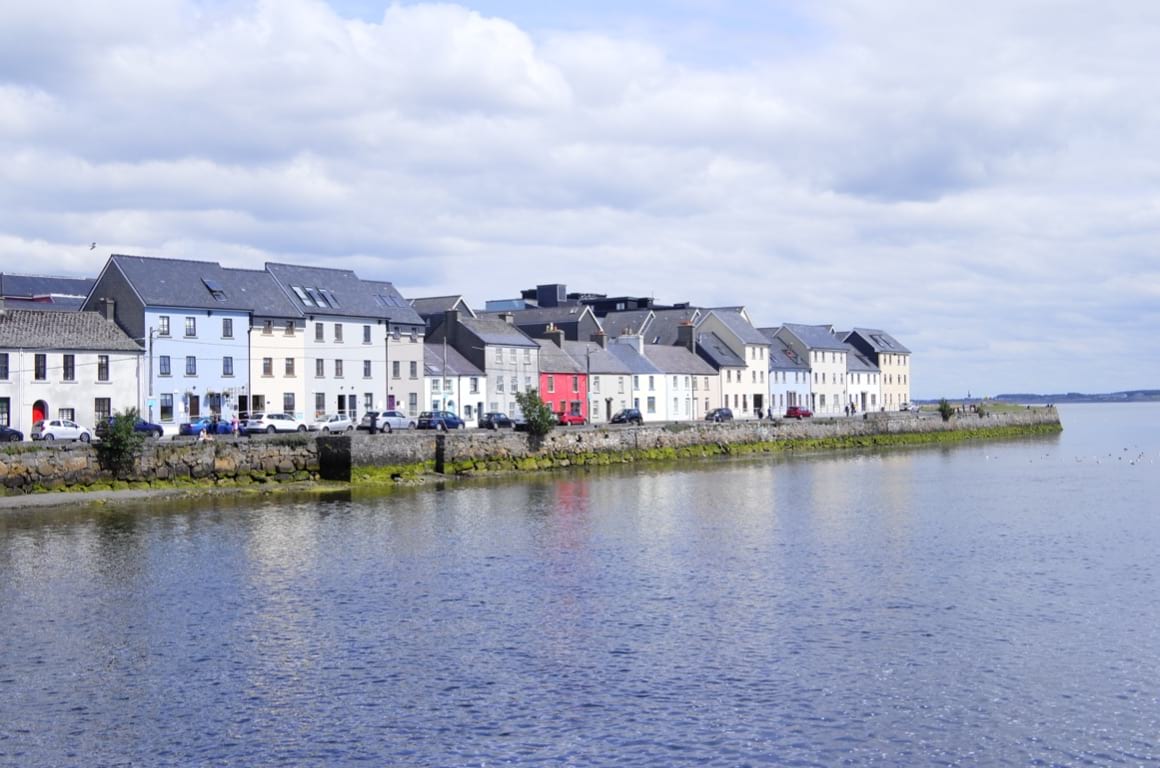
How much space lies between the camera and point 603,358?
114 metres

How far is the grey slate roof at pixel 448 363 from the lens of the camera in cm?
9681

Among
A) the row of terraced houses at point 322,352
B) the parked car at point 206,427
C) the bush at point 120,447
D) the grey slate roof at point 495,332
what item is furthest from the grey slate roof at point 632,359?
the bush at point 120,447

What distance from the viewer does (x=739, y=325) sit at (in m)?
137

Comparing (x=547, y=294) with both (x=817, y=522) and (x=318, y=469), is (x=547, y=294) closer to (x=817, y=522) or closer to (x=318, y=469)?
(x=318, y=469)

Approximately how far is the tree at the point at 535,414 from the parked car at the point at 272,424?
1498cm

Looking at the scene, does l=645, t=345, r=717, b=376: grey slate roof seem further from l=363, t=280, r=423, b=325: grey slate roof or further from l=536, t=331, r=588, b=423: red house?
l=363, t=280, r=423, b=325: grey slate roof

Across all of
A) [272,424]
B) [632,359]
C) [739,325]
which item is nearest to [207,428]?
[272,424]

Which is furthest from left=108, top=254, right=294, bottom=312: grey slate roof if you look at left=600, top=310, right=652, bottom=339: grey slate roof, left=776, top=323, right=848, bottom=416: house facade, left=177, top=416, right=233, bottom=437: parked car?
left=776, top=323, right=848, bottom=416: house facade

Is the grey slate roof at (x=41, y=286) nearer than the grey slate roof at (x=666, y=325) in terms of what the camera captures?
Yes

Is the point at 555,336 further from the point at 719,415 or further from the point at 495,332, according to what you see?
the point at 719,415

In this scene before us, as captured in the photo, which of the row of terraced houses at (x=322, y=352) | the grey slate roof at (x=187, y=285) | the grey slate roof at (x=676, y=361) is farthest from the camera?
the grey slate roof at (x=676, y=361)

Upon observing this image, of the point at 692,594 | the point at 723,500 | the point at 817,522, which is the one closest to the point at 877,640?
the point at 692,594

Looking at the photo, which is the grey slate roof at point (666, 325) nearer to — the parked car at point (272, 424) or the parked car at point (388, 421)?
the parked car at point (388, 421)

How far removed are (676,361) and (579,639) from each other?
9620 centimetres
